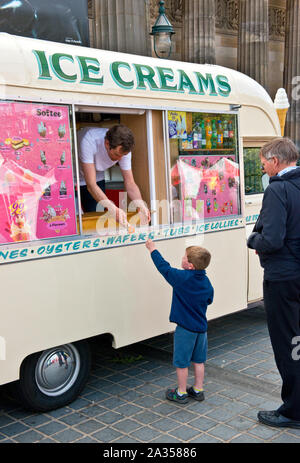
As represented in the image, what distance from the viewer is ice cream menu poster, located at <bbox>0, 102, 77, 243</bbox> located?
3.52m

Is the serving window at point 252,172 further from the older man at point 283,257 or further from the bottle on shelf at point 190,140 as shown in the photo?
the older man at point 283,257

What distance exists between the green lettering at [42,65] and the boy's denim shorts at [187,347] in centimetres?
222

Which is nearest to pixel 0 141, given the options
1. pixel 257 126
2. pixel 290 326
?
pixel 290 326

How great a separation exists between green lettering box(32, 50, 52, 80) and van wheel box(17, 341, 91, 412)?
2.12m

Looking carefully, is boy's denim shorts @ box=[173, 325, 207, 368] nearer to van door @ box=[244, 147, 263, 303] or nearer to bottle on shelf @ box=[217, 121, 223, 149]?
van door @ box=[244, 147, 263, 303]

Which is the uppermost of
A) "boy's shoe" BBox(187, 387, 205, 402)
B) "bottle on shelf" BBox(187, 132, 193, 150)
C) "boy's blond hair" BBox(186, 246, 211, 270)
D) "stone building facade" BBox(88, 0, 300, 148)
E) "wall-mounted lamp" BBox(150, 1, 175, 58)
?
"stone building facade" BBox(88, 0, 300, 148)

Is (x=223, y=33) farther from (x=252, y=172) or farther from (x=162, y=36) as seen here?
(x=252, y=172)

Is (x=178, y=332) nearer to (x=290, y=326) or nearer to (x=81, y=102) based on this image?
(x=290, y=326)

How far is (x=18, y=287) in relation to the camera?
3.58m

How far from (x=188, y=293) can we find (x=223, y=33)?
55.5ft

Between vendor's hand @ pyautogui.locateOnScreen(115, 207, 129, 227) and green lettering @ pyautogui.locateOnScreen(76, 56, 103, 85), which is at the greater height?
green lettering @ pyautogui.locateOnScreen(76, 56, 103, 85)

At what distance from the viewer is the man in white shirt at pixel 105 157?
13.8ft

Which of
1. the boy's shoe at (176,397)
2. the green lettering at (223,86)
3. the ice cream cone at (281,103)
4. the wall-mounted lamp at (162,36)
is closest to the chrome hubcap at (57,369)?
the boy's shoe at (176,397)

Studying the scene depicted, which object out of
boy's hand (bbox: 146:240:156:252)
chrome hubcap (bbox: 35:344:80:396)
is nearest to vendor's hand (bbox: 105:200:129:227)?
boy's hand (bbox: 146:240:156:252)
